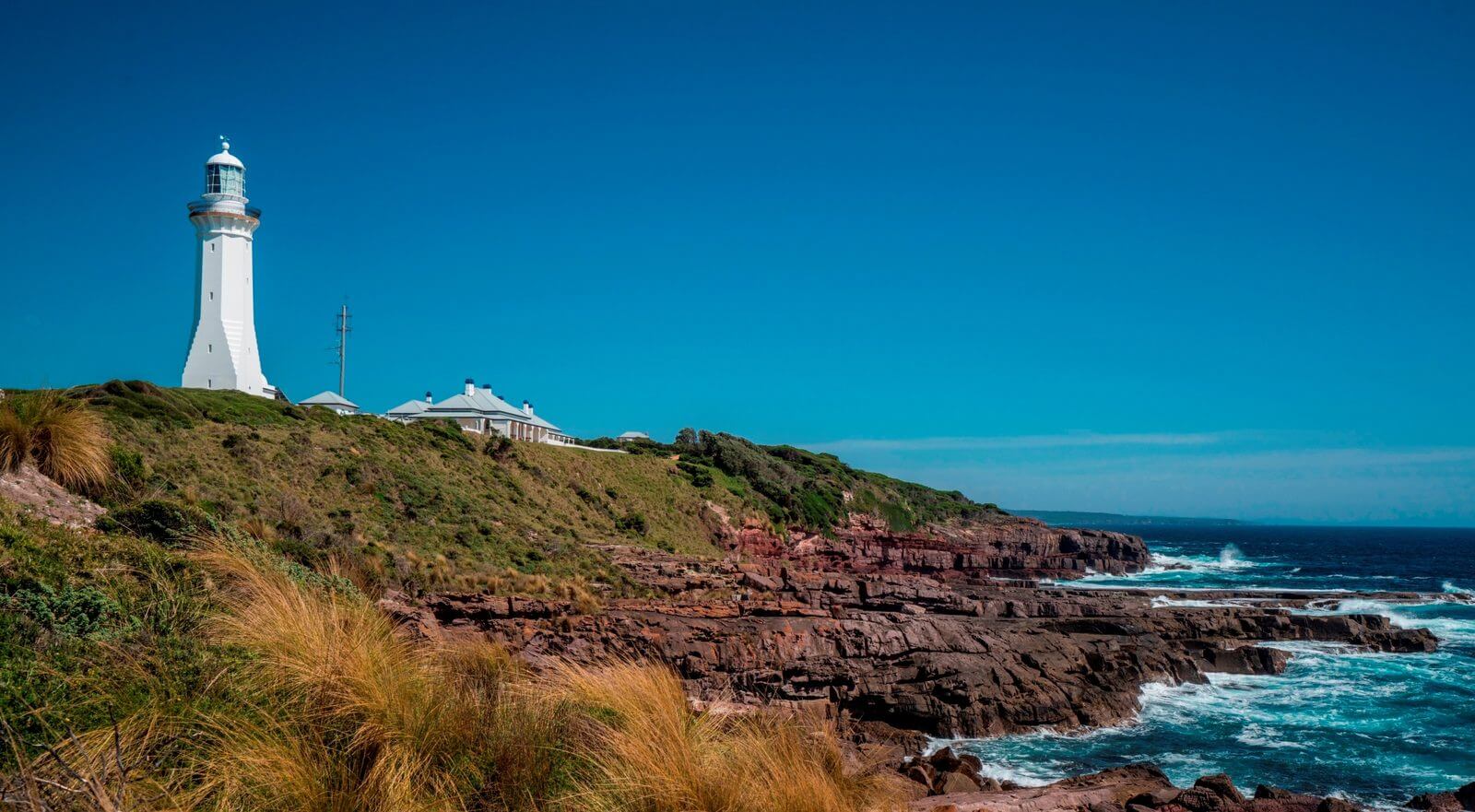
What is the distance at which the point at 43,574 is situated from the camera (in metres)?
6.55

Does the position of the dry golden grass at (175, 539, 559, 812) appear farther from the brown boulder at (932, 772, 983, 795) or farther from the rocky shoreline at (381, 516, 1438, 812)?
the brown boulder at (932, 772, 983, 795)

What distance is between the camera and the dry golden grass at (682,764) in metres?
4.82

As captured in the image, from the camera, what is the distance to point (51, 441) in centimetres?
1127

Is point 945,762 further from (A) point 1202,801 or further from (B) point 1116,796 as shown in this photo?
(A) point 1202,801

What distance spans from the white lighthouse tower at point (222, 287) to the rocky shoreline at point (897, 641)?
18842mm

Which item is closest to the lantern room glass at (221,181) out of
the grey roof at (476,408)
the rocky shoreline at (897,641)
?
the grey roof at (476,408)

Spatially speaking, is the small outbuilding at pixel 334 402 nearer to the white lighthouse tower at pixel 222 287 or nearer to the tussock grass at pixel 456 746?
the white lighthouse tower at pixel 222 287

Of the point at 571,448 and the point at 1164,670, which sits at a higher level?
the point at 571,448

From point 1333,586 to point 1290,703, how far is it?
35.2 metres

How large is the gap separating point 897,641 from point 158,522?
14799 mm

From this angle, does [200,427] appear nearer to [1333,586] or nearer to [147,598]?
[147,598]

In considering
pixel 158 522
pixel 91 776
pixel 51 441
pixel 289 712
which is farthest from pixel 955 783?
pixel 51 441

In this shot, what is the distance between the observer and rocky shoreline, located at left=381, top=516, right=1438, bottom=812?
1783cm

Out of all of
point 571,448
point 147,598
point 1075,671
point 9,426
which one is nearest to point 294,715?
point 147,598
